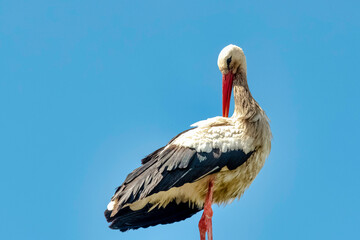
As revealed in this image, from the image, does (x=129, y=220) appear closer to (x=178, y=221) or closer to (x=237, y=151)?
(x=178, y=221)

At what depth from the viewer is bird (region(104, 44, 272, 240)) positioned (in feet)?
26.8

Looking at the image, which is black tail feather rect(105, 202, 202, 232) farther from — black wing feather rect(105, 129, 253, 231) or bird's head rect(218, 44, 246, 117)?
bird's head rect(218, 44, 246, 117)

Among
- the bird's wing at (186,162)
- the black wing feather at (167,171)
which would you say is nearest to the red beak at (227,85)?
the bird's wing at (186,162)

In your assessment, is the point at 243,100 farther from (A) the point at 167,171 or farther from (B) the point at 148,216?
(B) the point at 148,216

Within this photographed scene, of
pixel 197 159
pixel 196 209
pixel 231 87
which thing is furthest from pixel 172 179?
pixel 231 87

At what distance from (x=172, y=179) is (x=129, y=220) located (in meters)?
0.86

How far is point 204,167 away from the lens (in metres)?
8.16

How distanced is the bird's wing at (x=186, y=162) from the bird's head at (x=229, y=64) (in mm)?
674

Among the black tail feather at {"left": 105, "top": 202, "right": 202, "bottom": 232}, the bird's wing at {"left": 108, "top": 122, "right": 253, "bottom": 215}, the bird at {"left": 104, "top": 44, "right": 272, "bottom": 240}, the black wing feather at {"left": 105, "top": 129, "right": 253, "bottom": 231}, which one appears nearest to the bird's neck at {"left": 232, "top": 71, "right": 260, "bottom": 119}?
the bird at {"left": 104, "top": 44, "right": 272, "bottom": 240}

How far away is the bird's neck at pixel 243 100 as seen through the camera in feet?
28.5

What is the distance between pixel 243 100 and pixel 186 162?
1144 mm

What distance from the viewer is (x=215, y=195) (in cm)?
868

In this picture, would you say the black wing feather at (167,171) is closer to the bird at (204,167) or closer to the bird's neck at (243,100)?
the bird at (204,167)

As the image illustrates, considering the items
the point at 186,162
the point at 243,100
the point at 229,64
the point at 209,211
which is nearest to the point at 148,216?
the point at 209,211
